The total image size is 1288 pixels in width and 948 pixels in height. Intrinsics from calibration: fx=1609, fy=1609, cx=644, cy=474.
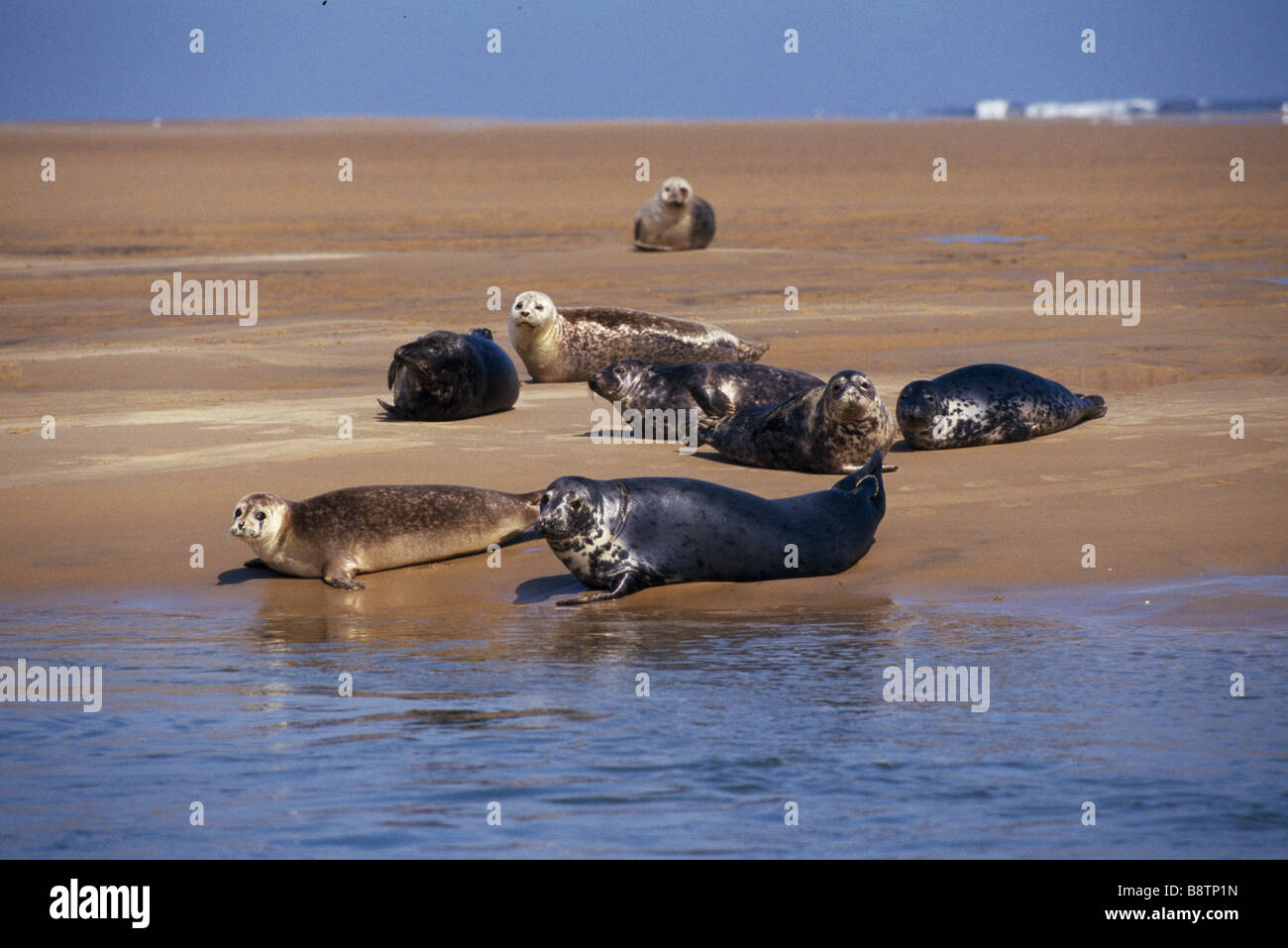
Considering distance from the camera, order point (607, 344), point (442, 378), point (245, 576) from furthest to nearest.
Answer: point (607, 344) → point (442, 378) → point (245, 576)

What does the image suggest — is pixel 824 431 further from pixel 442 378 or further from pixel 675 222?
pixel 675 222

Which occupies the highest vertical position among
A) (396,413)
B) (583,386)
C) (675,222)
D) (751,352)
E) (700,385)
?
(675,222)

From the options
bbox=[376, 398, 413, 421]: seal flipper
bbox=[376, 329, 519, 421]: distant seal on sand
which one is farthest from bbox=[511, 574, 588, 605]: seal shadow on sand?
bbox=[376, 398, 413, 421]: seal flipper

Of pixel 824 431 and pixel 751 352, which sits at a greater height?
pixel 751 352

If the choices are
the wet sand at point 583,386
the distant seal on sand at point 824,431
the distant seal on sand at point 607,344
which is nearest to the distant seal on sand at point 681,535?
the wet sand at point 583,386

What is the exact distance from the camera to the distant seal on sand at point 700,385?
9.74m

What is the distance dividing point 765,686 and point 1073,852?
1554mm

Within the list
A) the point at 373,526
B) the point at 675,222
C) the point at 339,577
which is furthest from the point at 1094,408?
the point at 675,222

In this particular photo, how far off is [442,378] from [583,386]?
2089 mm

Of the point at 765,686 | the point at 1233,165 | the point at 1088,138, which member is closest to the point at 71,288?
the point at 765,686

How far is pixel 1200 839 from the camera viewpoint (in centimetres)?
379

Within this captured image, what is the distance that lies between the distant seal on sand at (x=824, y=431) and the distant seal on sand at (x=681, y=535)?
165cm

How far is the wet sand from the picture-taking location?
23.1 ft

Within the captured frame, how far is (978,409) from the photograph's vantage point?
29.9ft
